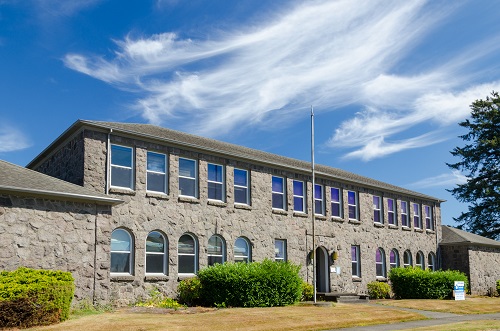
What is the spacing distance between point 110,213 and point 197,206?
5342 mm

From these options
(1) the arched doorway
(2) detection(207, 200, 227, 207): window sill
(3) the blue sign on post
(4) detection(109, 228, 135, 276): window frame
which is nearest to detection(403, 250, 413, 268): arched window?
(3) the blue sign on post

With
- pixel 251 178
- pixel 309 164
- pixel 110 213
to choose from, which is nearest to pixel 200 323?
pixel 110 213

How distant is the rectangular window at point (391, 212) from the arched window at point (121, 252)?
18.0m

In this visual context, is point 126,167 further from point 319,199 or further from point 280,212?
point 319,199

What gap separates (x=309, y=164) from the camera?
109 ft

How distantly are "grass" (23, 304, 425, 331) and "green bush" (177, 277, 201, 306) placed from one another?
2.87 meters

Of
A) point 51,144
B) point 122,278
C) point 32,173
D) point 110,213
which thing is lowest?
point 122,278

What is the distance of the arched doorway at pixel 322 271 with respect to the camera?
99.0 feet

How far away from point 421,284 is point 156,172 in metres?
15.3

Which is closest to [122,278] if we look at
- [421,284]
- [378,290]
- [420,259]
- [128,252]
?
[128,252]

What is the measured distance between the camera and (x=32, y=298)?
14.6 metres

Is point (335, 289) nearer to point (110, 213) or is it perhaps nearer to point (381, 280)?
point (381, 280)

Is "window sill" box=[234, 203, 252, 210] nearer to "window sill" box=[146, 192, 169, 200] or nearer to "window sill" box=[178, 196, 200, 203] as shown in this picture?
"window sill" box=[178, 196, 200, 203]

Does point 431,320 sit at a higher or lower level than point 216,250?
lower
